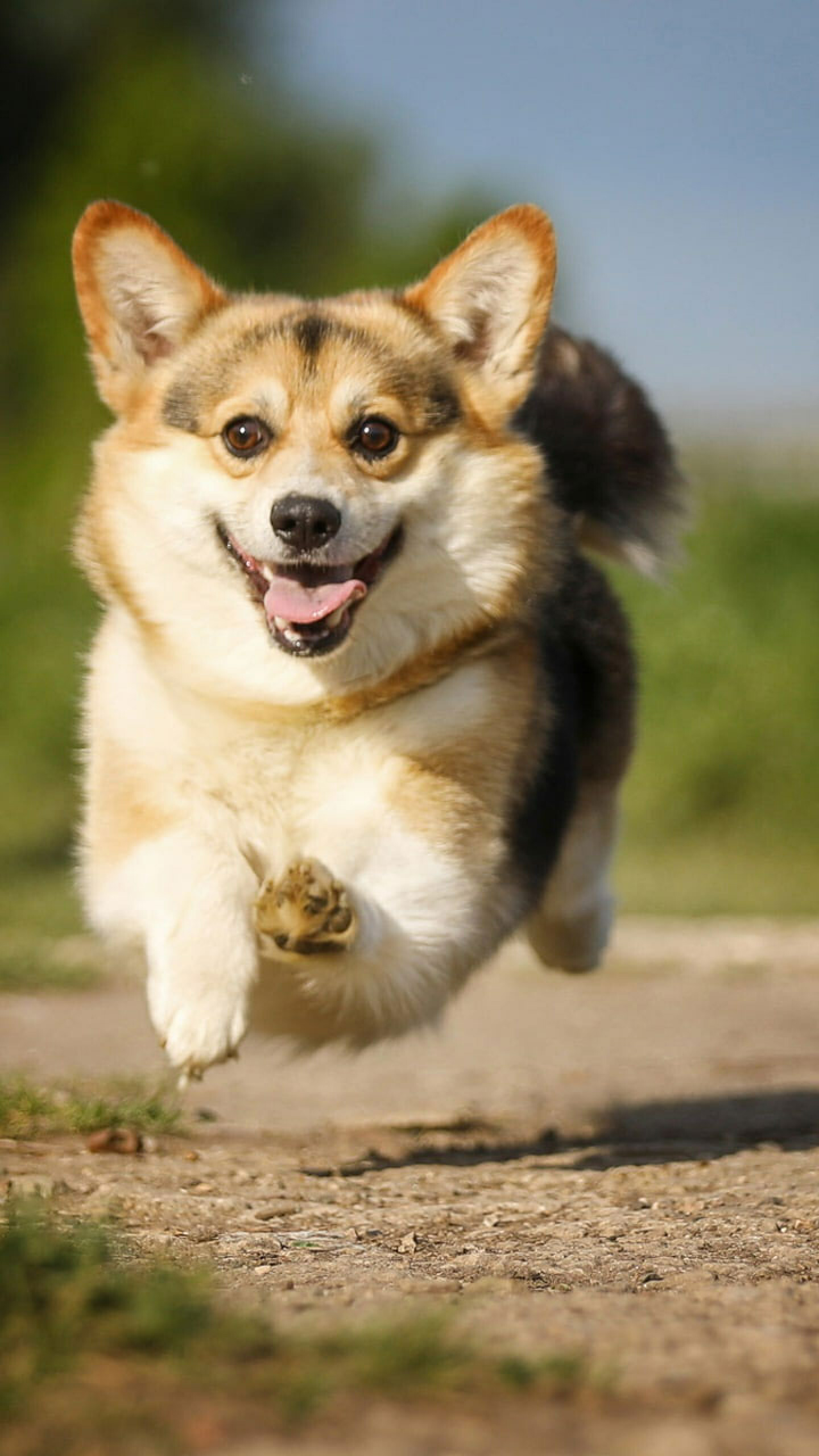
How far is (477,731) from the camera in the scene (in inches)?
154

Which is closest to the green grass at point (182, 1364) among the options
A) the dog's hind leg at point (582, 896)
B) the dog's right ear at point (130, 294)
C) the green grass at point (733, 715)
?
the dog's right ear at point (130, 294)

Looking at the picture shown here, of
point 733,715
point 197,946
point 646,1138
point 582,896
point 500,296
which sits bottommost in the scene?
point 733,715

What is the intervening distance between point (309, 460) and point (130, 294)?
0.69m

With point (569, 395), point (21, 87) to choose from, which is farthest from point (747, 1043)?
point (21, 87)

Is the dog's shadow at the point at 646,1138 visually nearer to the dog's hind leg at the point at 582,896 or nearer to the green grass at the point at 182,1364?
the dog's hind leg at the point at 582,896

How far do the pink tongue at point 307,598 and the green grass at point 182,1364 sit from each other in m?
1.81

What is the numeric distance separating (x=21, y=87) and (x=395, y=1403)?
33.2m

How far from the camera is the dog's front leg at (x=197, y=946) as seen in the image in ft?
11.1

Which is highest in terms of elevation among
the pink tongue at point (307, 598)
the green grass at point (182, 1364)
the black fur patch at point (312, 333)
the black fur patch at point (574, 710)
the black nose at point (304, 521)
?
the black fur patch at point (312, 333)

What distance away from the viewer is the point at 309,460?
12.5 feet

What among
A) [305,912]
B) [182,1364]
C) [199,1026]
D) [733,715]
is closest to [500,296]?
[305,912]

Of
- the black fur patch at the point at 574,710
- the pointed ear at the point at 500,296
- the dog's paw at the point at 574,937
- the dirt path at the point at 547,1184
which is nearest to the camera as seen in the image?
the dirt path at the point at 547,1184

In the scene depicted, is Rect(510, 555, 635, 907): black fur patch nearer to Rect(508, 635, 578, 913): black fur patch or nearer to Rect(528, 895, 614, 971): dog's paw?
Rect(508, 635, 578, 913): black fur patch

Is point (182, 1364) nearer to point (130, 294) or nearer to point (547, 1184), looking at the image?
point (547, 1184)
